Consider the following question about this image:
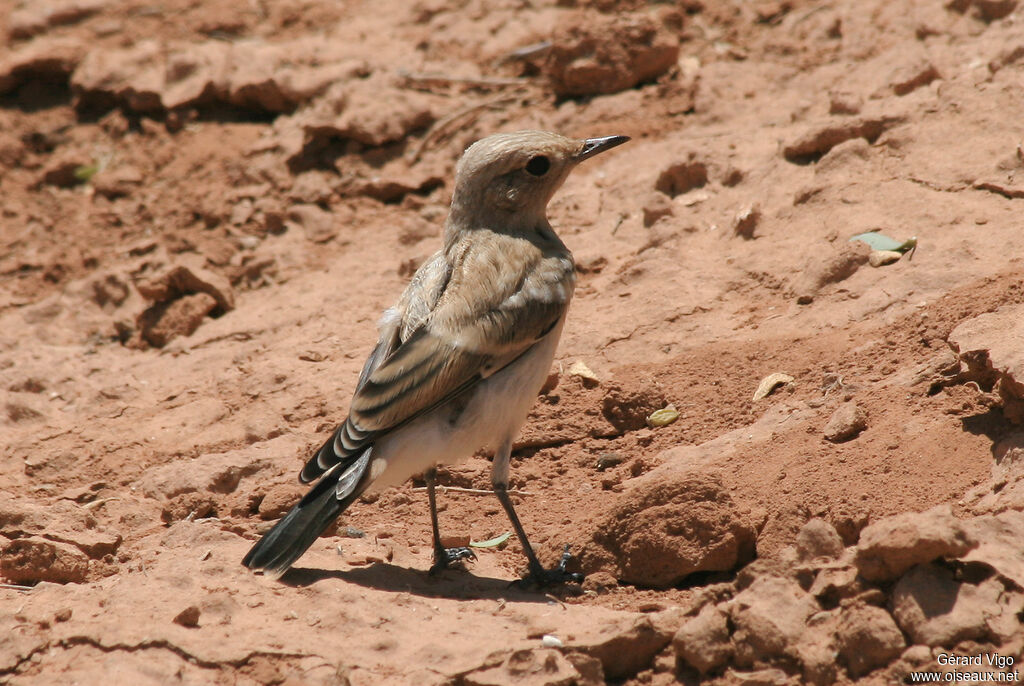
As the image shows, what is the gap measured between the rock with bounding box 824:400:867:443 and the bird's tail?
2312 mm

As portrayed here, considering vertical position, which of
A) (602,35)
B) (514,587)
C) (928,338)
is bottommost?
(514,587)

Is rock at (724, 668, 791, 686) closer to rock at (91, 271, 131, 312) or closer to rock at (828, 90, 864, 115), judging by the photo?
rock at (828, 90, 864, 115)

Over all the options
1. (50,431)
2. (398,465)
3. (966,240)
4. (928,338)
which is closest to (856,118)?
(966,240)

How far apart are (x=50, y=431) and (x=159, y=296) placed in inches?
62.9

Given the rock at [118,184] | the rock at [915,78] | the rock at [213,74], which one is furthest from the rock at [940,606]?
the rock at [118,184]

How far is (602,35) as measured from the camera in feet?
32.0

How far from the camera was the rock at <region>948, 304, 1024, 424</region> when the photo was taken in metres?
5.07

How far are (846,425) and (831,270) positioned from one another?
5.30 ft

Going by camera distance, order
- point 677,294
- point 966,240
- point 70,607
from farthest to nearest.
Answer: point 677,294, point 966,240, point 70,607

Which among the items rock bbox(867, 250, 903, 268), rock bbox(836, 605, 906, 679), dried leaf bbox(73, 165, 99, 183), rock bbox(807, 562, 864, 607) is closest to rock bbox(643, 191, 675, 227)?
rock bbox(867, 250, 903, 268)

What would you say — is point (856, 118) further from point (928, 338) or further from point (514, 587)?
point (514, 587)

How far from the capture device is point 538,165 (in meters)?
6.57

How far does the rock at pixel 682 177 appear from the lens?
839 cm

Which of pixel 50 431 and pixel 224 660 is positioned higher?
pixel 224 660
